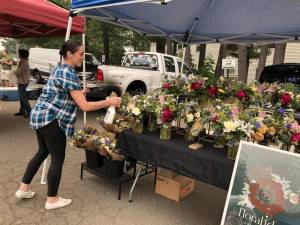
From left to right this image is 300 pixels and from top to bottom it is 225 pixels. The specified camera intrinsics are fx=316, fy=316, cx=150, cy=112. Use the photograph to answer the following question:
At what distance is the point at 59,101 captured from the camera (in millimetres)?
3088

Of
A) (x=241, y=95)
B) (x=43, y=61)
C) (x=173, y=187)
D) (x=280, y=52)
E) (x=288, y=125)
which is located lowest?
(x=173, y=187)

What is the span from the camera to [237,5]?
4879mm

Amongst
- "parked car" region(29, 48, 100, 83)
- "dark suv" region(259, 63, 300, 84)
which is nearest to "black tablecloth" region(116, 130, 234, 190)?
"dark suv" region(259, 63, 300, 84)

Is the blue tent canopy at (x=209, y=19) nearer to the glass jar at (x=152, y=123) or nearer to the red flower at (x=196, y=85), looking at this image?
the red flower at (x=196, y=85)

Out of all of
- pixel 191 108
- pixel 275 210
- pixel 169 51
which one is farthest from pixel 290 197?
pixel 169 51

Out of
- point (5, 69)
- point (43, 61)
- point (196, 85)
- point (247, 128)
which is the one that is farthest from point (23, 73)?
point (43, 61)

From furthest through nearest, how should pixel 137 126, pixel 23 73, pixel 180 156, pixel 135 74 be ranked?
pixel 135 74, pixel 23 73, pixel 137 126, pixel 180 156

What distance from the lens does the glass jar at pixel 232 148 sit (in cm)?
279

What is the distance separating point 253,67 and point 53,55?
16197mm

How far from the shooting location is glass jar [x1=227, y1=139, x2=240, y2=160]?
279 cm

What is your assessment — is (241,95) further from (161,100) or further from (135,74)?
(135,74)

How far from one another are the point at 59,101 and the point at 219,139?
5.27 feet

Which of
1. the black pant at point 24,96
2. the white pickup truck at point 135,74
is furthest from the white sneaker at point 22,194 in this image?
the black pant at point 24,96

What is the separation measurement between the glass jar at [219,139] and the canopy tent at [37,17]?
153 inches
